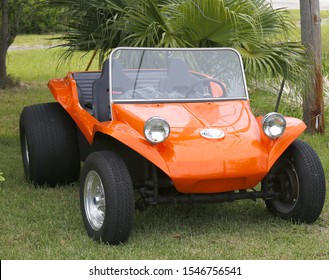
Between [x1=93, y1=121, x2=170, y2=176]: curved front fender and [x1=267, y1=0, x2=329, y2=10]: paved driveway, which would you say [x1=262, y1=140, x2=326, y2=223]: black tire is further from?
[x1=267, y1=0, x2=329, y2=10]: paved driveway

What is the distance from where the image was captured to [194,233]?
563 centimetres

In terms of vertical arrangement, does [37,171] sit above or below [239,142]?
below

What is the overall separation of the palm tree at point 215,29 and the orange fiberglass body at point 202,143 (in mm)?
1806

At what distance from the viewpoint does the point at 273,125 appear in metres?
5.61

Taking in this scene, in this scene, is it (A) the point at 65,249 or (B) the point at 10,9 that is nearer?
(A) the point at 65,249

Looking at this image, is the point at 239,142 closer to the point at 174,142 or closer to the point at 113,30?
the point at 174,142

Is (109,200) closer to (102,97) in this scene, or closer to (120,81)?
(120,81)

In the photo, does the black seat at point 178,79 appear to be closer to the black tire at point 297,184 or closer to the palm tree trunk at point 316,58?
the black tire at point 297,184

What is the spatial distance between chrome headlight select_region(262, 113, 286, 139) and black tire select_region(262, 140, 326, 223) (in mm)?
287

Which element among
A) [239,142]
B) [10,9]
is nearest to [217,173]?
[239,142]

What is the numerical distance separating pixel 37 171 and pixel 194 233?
6.55 feet

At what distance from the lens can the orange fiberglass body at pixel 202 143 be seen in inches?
209

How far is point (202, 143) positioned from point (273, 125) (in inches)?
23.1

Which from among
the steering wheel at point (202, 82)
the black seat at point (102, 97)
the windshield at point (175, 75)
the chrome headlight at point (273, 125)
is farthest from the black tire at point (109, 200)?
the chrome headlight at point (273, 125)
